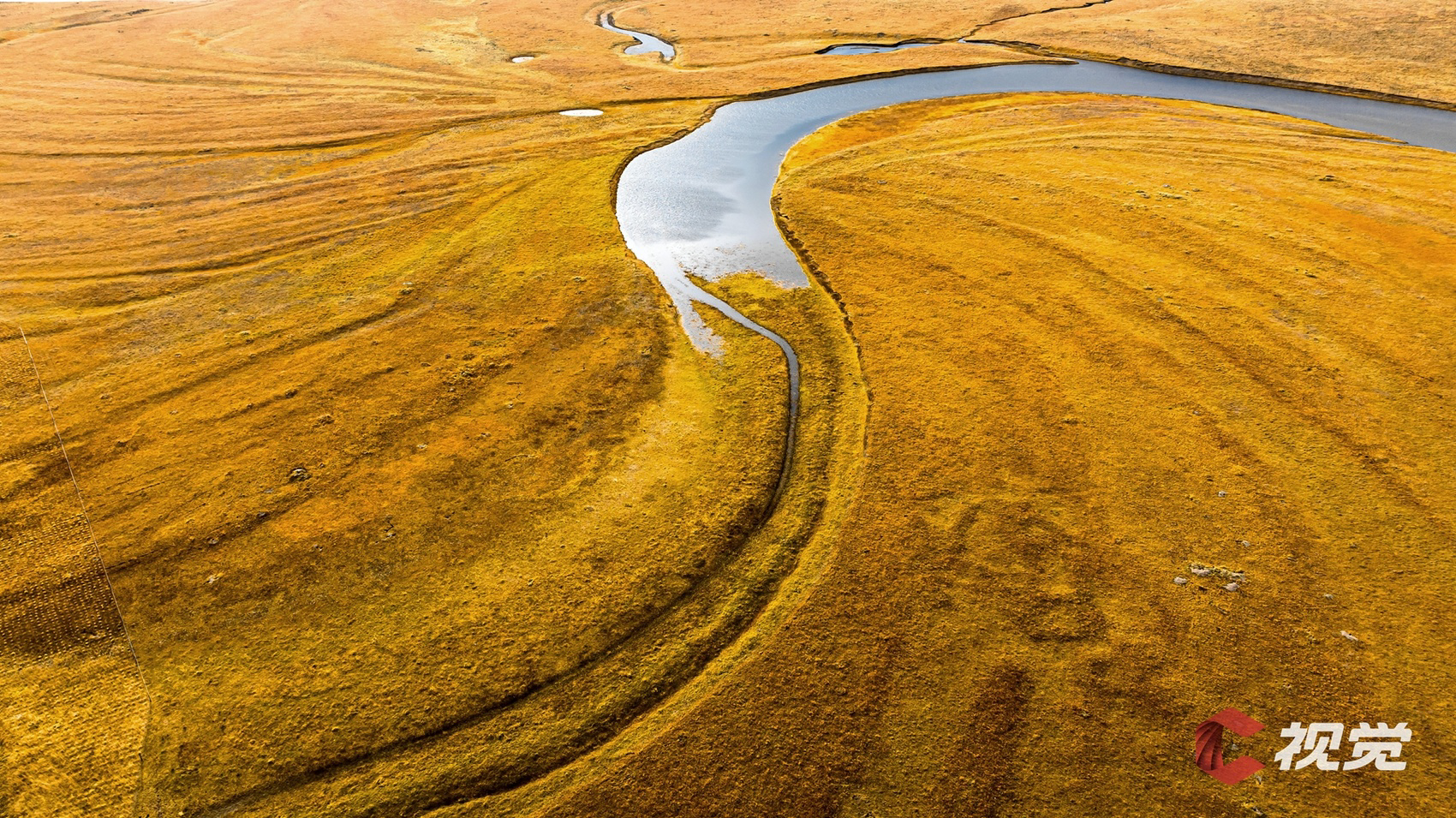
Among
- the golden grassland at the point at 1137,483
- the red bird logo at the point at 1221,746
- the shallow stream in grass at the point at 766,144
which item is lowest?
the red bird logo at the point at 1221,746

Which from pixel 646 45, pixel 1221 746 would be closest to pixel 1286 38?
pixel 646 45

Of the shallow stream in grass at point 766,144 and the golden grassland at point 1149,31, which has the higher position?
the golden grassland at point 1149,31

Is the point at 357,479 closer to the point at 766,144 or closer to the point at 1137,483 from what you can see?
the point at 1137,483

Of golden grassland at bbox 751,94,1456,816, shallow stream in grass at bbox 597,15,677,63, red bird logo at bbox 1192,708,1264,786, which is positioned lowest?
red bird logo at bbox 1192,708,1264,786

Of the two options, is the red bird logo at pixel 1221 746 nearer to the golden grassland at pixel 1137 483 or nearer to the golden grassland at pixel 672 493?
the golden grassland at pixel 1137 483

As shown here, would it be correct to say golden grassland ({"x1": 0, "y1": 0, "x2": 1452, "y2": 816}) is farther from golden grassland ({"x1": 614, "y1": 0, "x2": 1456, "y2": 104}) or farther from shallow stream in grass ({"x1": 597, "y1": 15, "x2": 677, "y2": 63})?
shallow stream in grass ({"x1": 597, "y1": 15, "x2": 677, "y2": 63})

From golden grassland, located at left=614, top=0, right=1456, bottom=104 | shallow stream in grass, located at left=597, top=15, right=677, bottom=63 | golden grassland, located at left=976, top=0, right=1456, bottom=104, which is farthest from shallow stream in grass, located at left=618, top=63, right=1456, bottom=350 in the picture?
shallow stream in grass, located at left=597, top=15, right=677, bottom=63

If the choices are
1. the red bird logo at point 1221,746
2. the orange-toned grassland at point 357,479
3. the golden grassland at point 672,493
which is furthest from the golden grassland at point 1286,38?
the red bird logo at point 1221,746

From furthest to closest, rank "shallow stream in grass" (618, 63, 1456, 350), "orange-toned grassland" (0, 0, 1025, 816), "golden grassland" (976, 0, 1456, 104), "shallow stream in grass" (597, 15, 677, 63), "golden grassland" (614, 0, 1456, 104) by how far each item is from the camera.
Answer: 1. "shallow stream in grass" (597, 15, 677, 63)
2. "golden grassland" (614, 0, 1456, 104)
3. "golden grassland" (976, 0, 1456, 104)
4. "shallow stream in grass" (618, 63, 1456, 350)
5. "orange-toned grassland" (0, 0, 1025, 816)
